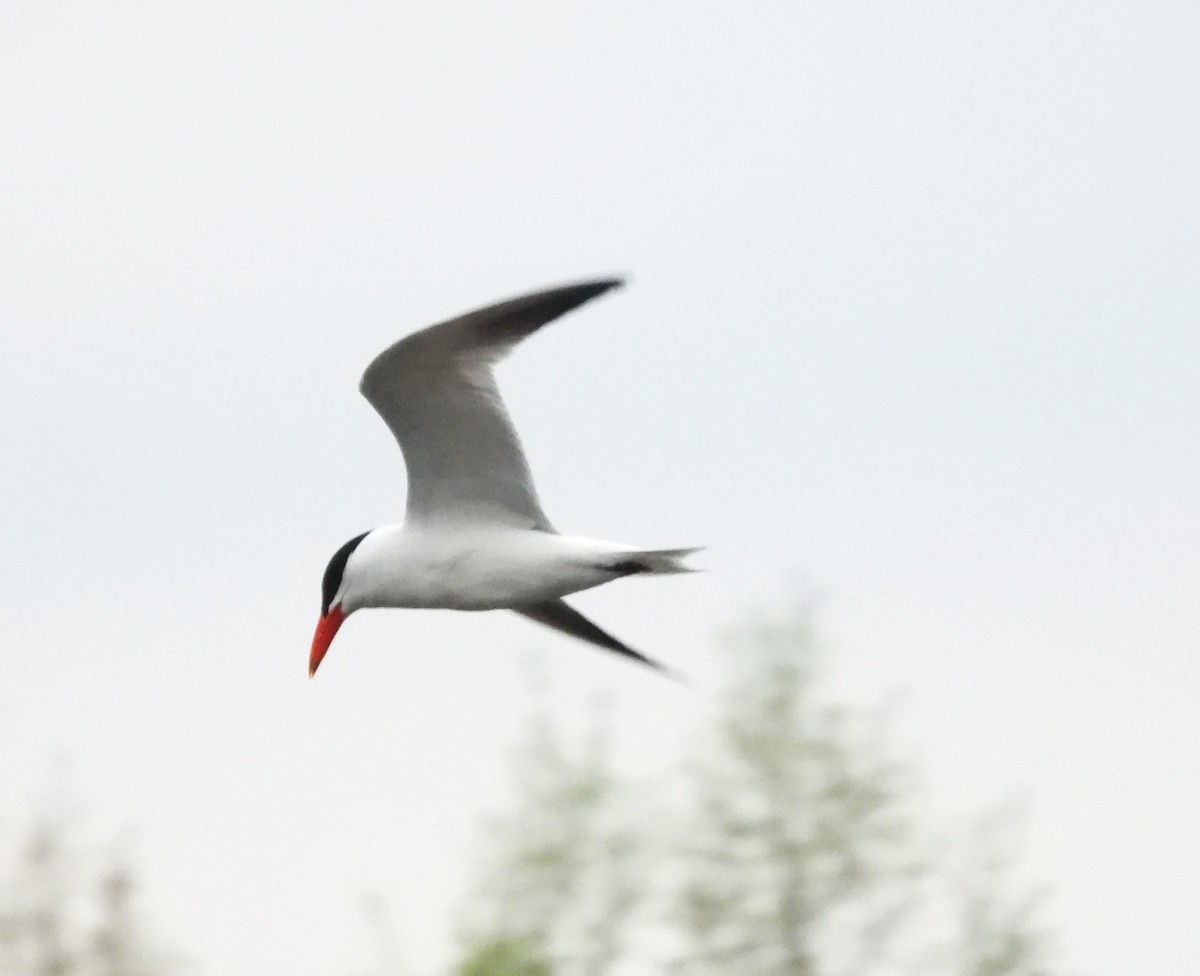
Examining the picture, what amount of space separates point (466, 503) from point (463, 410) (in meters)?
0.53

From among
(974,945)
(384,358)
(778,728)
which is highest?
(384,358)

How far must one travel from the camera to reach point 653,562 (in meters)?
9.41

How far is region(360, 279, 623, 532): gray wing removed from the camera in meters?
9.18

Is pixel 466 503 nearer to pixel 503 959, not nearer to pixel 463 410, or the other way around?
pixel 463 410

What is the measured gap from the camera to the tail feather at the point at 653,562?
364 inches

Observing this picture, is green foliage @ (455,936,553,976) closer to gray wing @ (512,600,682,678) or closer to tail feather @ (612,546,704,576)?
gray wing @ (512,600,682,678)

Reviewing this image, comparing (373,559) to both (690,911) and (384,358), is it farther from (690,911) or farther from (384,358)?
(690,911)

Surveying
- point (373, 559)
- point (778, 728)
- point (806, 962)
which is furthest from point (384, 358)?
point (778, 728)

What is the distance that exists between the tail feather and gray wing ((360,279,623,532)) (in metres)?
0.62

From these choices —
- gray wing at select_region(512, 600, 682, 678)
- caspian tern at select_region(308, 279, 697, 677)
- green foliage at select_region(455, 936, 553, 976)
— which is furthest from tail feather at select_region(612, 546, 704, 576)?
green foliage at select_region(455, 936, 553, 976)

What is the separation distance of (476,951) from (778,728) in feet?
8.26

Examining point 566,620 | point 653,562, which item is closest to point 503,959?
point 566,620

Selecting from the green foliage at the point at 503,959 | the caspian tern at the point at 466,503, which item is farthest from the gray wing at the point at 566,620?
the green foliage at the point at 503,959

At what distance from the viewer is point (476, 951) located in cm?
1482
